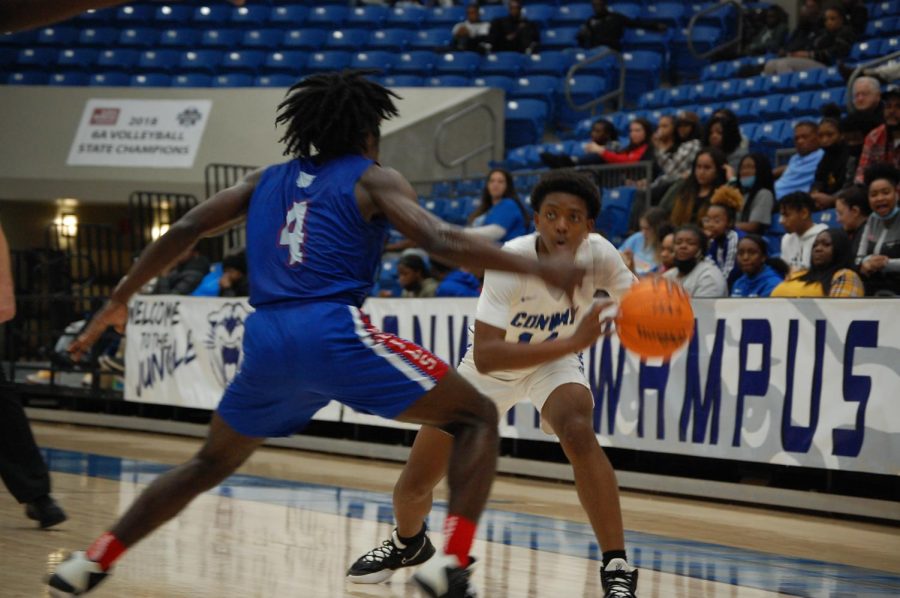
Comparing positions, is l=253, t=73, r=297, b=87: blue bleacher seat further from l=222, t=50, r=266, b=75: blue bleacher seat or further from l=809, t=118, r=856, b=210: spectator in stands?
l=809, t=118, r=856, b=210: spectator in stands

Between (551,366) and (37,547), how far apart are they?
8.64 ft

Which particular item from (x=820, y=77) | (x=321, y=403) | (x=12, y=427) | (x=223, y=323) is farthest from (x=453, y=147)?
(x=321, y=403)

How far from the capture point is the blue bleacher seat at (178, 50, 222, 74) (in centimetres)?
2134

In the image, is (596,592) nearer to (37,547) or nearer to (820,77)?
(37,547)

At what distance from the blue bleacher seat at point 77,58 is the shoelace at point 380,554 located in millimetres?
18135

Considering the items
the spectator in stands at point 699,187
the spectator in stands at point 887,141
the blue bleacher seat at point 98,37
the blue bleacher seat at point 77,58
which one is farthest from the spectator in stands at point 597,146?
the blue bleacher seat at point 98,37

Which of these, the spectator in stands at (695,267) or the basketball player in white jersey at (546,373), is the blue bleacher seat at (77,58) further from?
the basketball player in white jersey at (546,373)

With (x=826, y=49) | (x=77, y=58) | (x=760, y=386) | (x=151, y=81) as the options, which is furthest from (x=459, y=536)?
(x=77, y=58)

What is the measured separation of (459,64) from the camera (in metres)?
19.5

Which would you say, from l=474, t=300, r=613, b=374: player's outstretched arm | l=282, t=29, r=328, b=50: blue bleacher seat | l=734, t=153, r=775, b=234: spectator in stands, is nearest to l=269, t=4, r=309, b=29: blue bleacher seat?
l=282, t=29, r=328, b=50: blue bleacher seat

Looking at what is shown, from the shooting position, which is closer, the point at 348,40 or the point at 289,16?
the point at 348,40

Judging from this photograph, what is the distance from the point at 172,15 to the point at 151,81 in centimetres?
256

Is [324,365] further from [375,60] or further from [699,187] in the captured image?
[375,60]

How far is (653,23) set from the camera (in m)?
18.5
